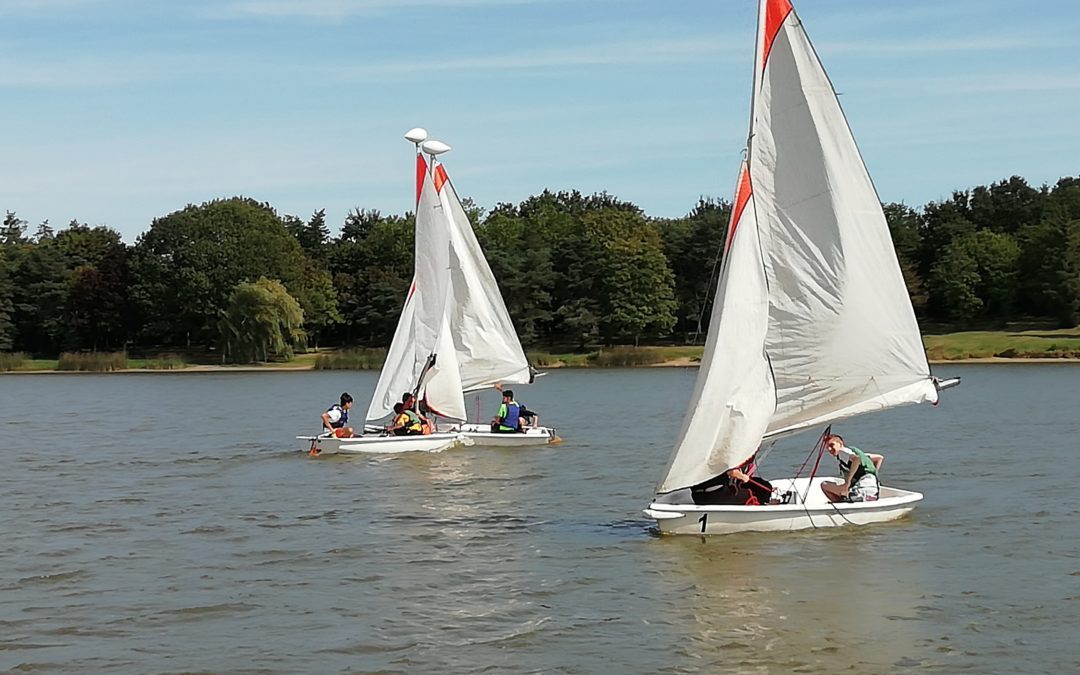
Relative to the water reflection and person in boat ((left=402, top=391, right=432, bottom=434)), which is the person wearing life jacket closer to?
person in boat ((left=402, top=391, right=432, bottom=434))

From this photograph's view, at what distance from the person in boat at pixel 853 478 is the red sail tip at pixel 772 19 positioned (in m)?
4.50

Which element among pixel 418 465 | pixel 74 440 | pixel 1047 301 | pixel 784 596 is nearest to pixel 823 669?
pixel 784 596

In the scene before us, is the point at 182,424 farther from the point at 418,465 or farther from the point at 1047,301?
the point at 1047,301

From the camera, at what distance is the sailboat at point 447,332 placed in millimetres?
29281

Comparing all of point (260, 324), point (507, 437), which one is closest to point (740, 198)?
point (507, 437)

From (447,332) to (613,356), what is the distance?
4440cm

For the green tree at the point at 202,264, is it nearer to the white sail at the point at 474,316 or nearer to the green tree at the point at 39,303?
the green tree at the point at 39,303

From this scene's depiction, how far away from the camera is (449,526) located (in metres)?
19.6

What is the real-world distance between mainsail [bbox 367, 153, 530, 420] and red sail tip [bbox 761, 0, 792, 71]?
1405 centimetres

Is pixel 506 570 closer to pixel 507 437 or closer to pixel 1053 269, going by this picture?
pixel 507 437

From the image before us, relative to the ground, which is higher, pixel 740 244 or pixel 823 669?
pixel 740 244

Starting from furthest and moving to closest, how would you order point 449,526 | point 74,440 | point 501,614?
point 74,440 → point 449,526 → point 501,614

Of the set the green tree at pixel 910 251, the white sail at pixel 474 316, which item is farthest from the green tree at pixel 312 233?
the white sail at pixel 474 316

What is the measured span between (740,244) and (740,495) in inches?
113
